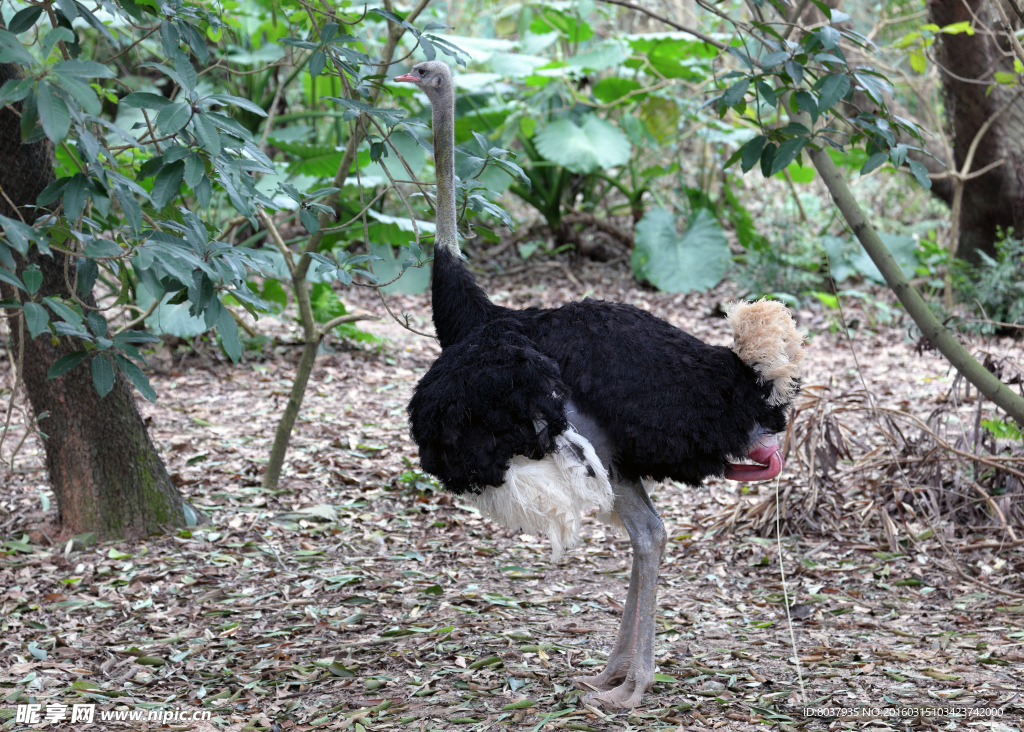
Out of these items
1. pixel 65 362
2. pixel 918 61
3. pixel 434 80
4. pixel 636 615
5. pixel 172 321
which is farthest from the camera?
pixel 918 61

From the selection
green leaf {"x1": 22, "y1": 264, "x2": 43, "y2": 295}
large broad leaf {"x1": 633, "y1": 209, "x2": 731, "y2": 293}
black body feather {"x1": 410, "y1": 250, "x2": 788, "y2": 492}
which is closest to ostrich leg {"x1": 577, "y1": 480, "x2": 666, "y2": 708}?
black body feather {"x1": 410, "y1": 250, "x2": 788, "y2": 492}

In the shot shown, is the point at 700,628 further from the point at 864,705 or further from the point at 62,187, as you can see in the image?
the point at 62,187

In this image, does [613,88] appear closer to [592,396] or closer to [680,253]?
[680,253]

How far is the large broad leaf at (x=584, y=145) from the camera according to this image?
8285mm

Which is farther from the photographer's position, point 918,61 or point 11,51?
point 918,61

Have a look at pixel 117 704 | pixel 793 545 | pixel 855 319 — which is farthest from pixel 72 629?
pixel 855 319

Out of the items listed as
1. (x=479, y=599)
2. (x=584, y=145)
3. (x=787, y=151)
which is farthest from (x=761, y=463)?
(x=584, y=145)

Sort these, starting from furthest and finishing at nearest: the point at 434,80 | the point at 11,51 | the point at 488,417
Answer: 1. the point at 434,80
2. the point at 488,417
3. the point at 11,51

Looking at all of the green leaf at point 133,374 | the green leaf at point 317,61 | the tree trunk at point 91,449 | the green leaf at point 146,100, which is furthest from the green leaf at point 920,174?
the tree trunk at point 91,449

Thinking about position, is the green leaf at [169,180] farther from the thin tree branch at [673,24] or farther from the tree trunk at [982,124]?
the tree trunk at [982,124]

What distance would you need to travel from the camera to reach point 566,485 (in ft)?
8.62

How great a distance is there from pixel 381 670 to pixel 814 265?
6.85 meters

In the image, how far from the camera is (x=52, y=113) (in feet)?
5.82

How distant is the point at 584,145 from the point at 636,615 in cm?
616
